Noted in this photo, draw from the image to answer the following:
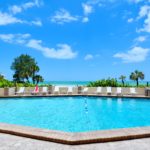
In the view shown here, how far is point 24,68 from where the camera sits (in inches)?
2589

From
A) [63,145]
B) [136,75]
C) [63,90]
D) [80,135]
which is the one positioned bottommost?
[63,145]

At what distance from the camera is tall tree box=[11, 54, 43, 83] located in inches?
2591

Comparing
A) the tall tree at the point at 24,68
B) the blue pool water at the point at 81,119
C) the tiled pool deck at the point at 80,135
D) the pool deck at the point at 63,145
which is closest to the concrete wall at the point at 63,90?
the blue pool water at the point at 81,119

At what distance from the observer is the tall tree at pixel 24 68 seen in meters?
65.8

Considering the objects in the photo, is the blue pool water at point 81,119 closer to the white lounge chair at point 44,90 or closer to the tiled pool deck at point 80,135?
the tiled pool deck at point 80,135

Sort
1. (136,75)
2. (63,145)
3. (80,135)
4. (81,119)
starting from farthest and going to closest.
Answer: (136,75) < (81,119) < (80,135) < (63,145)

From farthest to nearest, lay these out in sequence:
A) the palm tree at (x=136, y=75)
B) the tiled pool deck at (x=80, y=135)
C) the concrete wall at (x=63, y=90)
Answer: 1. the palm tree at (x=136, y=75)
2. the concrete wall at (x=63, y=90)
3. the tiled pool deck at (x=80, y=135)

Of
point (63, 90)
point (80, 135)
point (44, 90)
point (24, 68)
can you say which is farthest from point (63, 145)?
point (24, 68)

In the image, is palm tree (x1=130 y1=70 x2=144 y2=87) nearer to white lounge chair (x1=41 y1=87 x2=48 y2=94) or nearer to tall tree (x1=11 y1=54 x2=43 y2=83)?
tall tree (x1=11 y1=54 x2=43 y2=83)

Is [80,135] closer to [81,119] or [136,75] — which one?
[81,119]

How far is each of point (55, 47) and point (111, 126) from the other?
48.9 meters

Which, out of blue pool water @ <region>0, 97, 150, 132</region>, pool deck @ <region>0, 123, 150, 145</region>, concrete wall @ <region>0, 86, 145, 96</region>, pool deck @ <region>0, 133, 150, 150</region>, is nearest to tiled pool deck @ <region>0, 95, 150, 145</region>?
pool deck @ <region>0, 123, 150, 145</region>

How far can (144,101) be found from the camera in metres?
17.9

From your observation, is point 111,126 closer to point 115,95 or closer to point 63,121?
point 63,121
